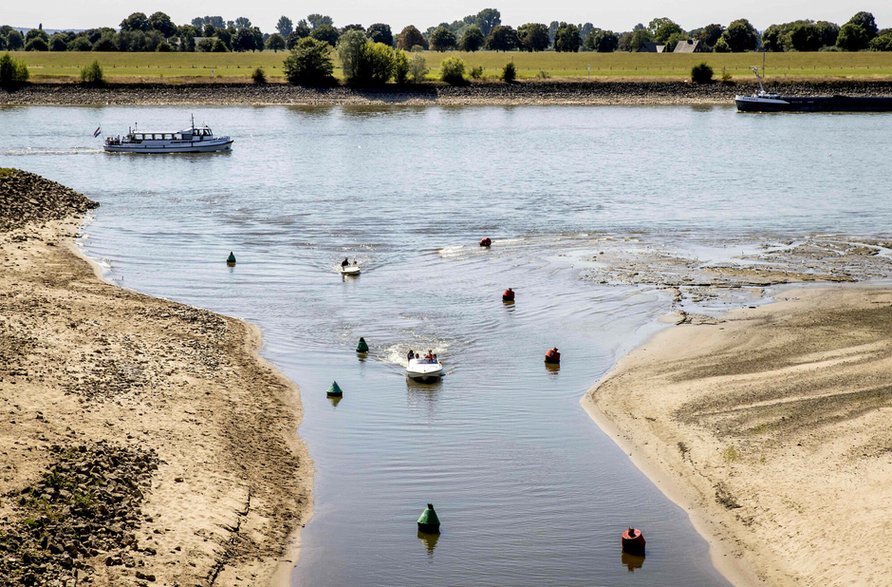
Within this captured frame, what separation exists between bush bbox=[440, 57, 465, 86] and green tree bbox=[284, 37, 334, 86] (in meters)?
15.8

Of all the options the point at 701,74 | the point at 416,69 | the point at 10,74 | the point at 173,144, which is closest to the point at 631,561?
the point at 173,144

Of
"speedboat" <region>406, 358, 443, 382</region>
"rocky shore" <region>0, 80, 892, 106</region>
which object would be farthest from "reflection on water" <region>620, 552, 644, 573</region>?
"rocky shore" <region>0, 80, 892, 106</region>

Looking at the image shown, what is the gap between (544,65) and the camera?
566ft

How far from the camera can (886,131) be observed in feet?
370

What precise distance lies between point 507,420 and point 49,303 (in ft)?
50.0

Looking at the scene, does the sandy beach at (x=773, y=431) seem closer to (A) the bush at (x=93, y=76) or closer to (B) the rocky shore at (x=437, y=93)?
(B) the rocky shore at (x=437, y=93)

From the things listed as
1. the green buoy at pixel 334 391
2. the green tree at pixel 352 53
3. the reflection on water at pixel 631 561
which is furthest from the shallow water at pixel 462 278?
the green tree at pixel 352 53

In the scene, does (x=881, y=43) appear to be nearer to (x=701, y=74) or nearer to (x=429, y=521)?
(x=701, y=74)

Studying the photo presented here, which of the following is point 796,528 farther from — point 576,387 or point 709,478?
point 576,387

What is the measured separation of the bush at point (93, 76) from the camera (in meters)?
150

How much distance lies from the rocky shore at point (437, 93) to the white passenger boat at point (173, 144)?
50902mm

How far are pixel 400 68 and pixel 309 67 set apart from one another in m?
12.4

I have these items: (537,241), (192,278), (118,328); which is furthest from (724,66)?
(118,328)

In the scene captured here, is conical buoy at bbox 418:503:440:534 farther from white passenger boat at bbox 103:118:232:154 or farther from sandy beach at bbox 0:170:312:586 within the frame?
white passenger boat at bbox 103:118:232:154
